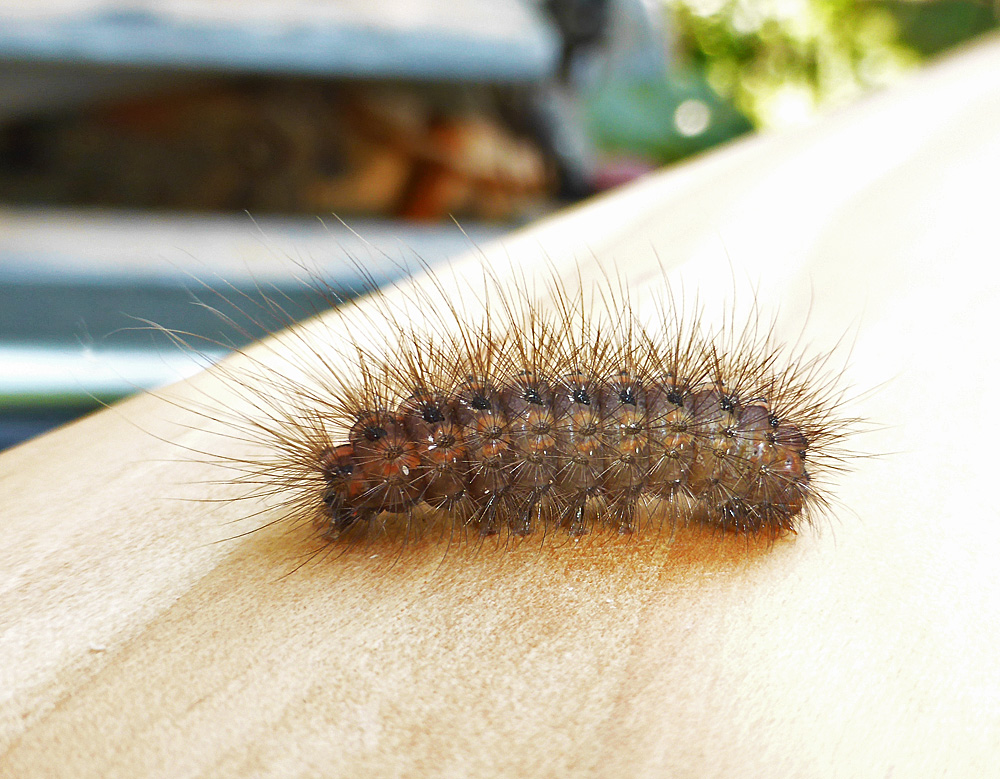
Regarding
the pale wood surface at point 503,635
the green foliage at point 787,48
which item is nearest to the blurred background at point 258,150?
the pale wood surface at point 503,635

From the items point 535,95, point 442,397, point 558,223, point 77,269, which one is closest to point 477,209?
point 535,95

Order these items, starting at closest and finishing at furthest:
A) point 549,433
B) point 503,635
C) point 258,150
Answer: point 503,635 < point 549,433 < point 258,150

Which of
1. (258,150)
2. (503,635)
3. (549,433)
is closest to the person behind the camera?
(503,635)

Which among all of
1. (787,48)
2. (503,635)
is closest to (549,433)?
(503,635)

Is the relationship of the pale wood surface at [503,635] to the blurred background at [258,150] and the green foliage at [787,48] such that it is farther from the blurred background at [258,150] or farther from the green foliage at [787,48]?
the green foliage at [787,48]

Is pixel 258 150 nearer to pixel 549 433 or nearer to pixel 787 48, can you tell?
pixel 549 433

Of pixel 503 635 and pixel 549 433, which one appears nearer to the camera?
pixel 503 635

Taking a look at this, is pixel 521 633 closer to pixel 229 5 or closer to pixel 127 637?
pixel 127 637
